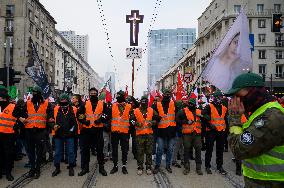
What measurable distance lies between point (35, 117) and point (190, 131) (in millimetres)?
4083

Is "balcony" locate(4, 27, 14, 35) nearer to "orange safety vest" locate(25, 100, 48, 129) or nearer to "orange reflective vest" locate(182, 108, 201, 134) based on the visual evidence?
"orange safety vest" locate(25, 100, 48, 129)

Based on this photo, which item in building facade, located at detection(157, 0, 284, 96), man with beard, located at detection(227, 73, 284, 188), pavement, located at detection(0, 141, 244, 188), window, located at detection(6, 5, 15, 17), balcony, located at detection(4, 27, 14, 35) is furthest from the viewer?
window, located at detection(6, 5, 15, 17)

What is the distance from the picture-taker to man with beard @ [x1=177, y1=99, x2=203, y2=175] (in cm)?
910

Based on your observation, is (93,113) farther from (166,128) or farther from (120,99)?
(166,128)

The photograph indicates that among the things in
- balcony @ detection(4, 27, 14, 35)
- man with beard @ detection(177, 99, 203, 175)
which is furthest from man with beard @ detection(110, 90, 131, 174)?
balcony @ detection(4, 27, 14, 35)

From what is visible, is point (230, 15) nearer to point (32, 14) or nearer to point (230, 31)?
point (32, 14)

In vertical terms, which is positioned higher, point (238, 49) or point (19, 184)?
point (238, 49)

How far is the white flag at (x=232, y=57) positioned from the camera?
8.46m

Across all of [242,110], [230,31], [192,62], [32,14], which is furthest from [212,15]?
[242,110]

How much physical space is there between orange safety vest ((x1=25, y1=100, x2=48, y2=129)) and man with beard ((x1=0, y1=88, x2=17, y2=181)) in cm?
36

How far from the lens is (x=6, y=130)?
8.35m

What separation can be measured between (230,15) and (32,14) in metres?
35.2

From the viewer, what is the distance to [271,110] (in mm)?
2684

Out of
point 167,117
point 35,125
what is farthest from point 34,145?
point 167,117
